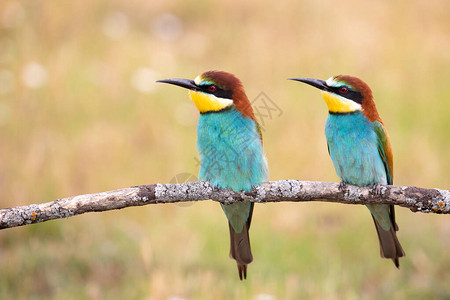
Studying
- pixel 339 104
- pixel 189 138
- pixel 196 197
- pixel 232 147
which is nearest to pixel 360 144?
pixel 339 104

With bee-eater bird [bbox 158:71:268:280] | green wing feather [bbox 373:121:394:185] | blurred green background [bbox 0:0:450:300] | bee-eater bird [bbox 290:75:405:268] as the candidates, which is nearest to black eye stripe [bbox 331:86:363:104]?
bee-eater bird [bbox 290:75:405:268]

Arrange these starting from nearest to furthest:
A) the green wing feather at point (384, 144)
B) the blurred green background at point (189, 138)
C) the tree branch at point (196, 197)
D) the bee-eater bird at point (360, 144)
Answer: the tree branch at point (196, 197) → the bee-eater bird at point (360, 144) → the green wing feather at point (384, 144) → the blurred green background at point (189, 138)

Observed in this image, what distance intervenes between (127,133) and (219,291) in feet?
6.79

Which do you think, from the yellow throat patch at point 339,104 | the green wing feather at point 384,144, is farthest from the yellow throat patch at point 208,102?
the green wing feather at point 384,144

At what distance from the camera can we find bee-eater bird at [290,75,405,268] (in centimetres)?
287

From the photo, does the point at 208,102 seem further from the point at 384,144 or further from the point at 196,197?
the point at 384,144

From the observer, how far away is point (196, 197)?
227 centimetres

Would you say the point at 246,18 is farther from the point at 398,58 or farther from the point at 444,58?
the point at 444,58

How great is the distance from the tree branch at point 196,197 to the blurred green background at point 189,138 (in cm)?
125

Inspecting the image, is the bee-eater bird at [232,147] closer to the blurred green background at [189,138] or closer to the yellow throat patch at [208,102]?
the yellow throat patch at [208,102]

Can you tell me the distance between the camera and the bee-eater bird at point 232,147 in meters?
2.78

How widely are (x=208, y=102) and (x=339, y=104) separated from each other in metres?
0.63

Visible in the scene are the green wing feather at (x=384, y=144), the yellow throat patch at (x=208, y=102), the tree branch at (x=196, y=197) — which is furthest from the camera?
the green wing feather at (x=384, y=144)

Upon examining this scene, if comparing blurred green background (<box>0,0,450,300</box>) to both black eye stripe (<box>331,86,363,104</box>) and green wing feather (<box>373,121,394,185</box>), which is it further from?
black eye stripe (<box>331,86,363,104</box>)
